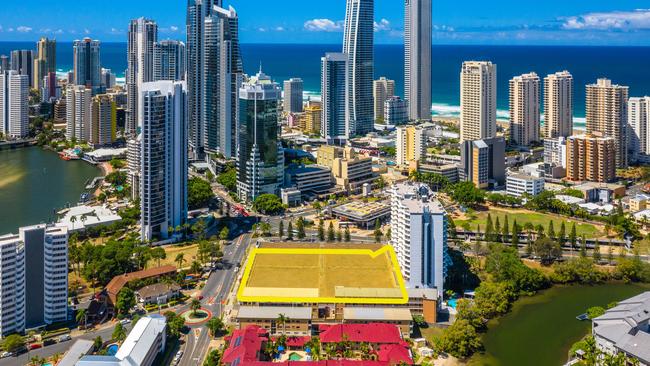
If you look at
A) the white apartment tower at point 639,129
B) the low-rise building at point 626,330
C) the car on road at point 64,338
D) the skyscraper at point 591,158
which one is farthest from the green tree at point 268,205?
the white apartment tower at point 639,129

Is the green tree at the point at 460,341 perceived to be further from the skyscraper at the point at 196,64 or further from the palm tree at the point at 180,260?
the skyscraper at the point at 196,64

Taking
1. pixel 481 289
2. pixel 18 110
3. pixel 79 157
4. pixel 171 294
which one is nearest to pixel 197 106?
pixel 79 157

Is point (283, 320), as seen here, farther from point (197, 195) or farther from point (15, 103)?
point (15, 103)

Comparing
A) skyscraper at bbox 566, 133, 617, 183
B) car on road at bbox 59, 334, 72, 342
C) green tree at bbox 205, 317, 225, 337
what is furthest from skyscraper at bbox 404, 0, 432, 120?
car on road at bbox 59, 334, 72, 342

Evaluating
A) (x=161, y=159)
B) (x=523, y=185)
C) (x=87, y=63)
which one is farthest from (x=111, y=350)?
(x=87, y=63)

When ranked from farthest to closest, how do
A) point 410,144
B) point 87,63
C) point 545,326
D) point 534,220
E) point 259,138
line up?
1. point 87,63
2. point 410,144
3. point 259,138
4. point 534,220
5. point 545,326

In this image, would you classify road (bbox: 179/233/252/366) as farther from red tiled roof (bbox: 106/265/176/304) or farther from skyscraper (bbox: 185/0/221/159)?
skyscraper (bbox: 185/0/221/159)

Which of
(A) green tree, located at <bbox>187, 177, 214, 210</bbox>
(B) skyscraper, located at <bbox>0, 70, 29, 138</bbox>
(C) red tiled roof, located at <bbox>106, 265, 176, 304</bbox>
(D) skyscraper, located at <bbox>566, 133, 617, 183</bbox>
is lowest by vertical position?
(C) red tiled roof, located at <bbox>106, 265, 176, 304</bbox>
